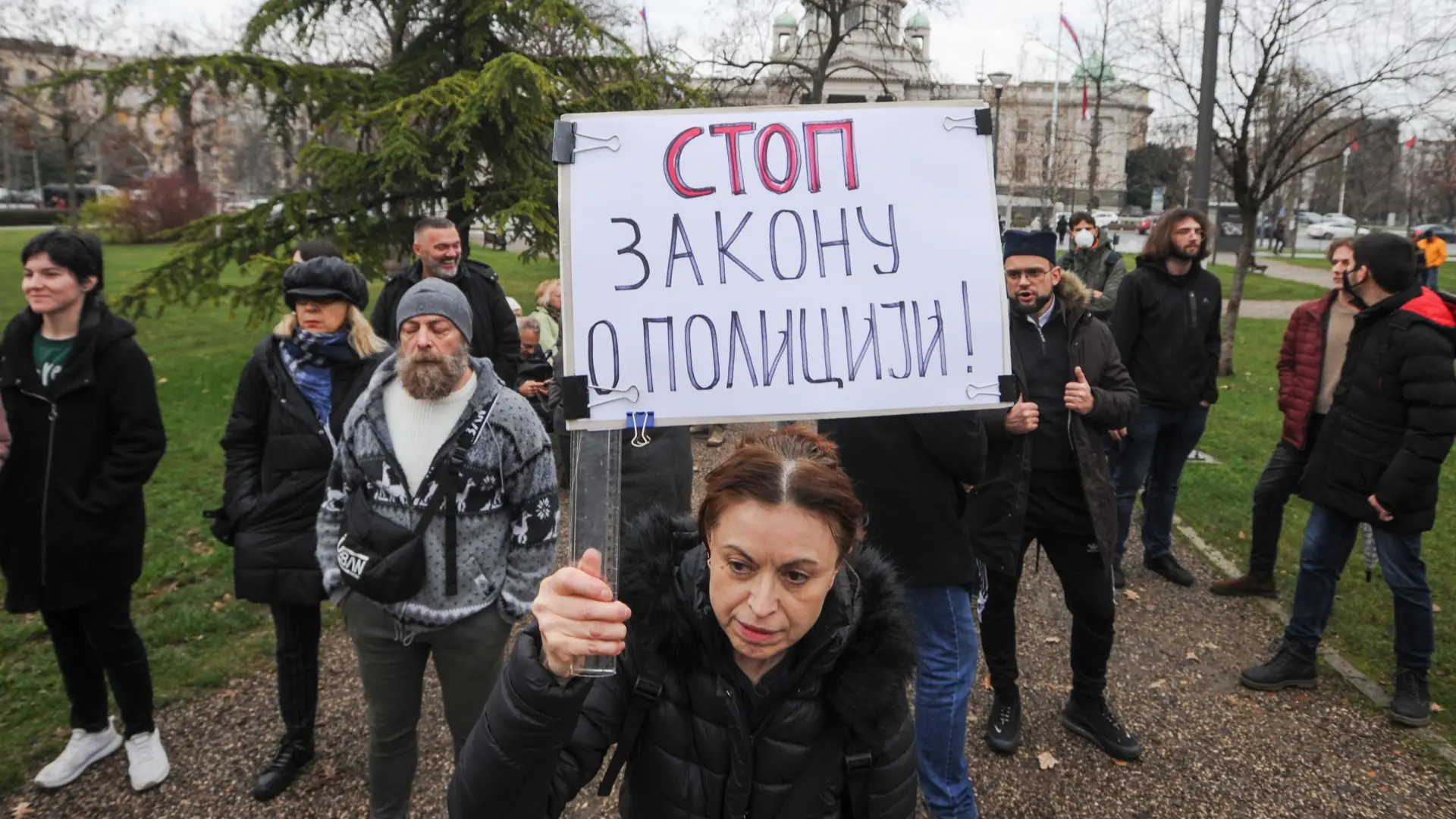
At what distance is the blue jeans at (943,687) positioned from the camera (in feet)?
9.92

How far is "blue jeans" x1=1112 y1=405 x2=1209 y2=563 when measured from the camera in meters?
5.47

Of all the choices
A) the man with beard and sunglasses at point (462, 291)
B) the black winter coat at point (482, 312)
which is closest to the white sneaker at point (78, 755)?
the man with beard and sunglasses at point (462, 291)

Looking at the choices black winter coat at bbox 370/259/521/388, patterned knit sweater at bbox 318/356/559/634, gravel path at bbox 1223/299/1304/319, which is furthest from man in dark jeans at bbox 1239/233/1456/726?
gravel path at bbox 1223/299/1304/319

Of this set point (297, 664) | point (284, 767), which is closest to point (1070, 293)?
point (297, 664)

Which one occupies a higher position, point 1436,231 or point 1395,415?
point 1436,231

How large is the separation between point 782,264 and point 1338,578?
3814 mm

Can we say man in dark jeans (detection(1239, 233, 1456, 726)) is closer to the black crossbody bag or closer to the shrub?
the black crossbody bag

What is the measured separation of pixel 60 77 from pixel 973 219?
1176 centimetres

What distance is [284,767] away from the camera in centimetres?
348

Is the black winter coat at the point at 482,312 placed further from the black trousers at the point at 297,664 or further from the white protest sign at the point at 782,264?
the white protest sign at the point at 782,264

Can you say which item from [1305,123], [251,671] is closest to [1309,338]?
[251,671]

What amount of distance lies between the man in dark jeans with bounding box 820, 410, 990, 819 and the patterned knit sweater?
3.38 feet

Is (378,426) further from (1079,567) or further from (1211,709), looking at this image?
(1211,709)

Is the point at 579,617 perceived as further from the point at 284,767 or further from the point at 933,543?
the point at 284,767
